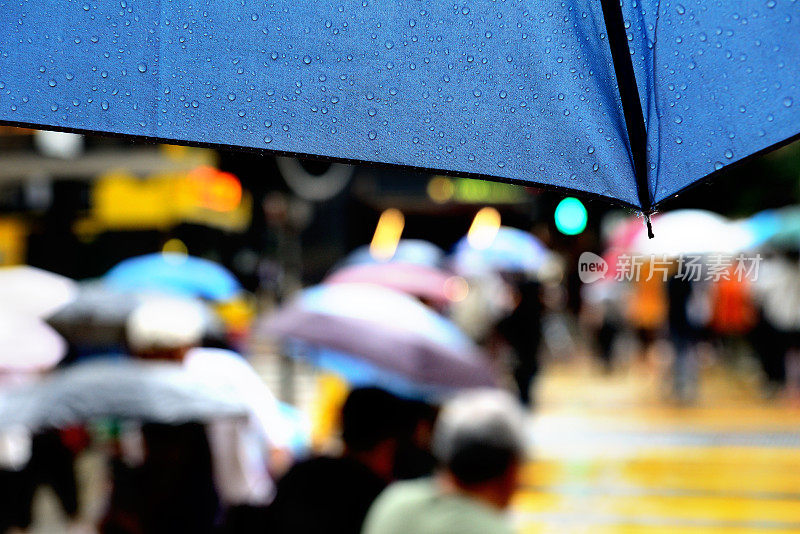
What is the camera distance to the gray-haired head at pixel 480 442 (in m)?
3.23

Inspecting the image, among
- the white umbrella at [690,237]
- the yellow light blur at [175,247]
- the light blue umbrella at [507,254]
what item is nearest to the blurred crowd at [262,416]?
the white umbrella at [690,237]

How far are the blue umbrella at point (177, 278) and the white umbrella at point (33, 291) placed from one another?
1535mm

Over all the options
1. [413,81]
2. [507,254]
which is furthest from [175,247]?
[413,81]

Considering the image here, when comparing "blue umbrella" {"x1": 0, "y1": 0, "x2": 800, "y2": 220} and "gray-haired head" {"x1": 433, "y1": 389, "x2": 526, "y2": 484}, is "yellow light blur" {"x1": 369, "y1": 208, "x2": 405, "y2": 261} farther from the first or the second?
"blue umbrella" {"x1": 0, "y1": 0, "x2": 800, "y2": 220}

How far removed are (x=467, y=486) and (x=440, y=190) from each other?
20360mm

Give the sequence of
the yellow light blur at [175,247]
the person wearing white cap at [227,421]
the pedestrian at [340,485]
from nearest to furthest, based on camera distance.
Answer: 1. the pedestrian at [340,485]
2. the person wearing white cap at [227,421]
3. the yellow light blur at [175,247]

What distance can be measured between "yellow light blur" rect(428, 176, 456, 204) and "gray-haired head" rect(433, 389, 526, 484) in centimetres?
1876

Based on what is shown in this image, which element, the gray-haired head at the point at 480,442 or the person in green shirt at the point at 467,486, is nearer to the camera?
the person in green shirt at the point at 467,486

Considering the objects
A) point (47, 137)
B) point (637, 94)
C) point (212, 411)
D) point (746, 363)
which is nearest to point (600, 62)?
point (637, 94)

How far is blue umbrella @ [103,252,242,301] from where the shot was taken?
8.23 metres

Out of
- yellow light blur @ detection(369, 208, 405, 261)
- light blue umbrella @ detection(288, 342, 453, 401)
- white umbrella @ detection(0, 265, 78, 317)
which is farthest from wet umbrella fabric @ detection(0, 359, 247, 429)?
yellow light blur @ detection(369, 208, 405, 261)

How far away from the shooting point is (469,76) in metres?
1.30

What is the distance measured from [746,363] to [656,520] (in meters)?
10.4

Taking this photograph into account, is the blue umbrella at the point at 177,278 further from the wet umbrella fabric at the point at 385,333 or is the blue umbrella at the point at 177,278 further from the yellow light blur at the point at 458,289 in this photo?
the yellow light blur at the point at 458,289
